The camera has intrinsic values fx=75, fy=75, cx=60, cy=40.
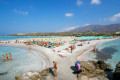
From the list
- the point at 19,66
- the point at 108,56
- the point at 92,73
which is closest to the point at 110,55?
the point at 108,56

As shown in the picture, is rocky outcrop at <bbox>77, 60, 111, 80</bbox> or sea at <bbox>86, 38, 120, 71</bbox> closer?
rocky outcrop at <bbox>77, 60, 111, 80</bbox>

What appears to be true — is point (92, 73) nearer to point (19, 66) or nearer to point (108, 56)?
point (19, 66)

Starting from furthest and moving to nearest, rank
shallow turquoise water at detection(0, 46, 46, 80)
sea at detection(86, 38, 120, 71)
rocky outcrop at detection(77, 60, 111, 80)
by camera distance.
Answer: sea at detection(86, 38, 120, 71) → shallow turquoise water at detection(0, 46, 46, 80) → rocky outcrop at detection(77, 60, 111, 80)

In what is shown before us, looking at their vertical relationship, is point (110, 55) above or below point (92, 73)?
below

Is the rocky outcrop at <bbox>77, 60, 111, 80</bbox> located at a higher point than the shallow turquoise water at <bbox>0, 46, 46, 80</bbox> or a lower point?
higher

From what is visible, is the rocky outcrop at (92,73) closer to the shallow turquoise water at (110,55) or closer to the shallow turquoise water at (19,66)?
the shallow turquoise water at (110,55)

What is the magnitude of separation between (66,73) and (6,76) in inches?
239

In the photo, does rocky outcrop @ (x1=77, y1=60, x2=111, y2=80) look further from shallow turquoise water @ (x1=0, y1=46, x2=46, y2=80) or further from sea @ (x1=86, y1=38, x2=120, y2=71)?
shallow turquoise water @ (x1=0, y1=46, x2=46, y2=80)

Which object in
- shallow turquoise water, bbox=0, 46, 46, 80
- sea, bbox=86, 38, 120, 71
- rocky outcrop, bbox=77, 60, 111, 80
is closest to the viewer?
rocky outcrop, bbox=77, 60, 111, 80

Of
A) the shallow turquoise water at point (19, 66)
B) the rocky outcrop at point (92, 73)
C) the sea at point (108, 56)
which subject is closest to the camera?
the rocky outcrop at point (92, 73)

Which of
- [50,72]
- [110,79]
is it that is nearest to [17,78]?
[50,72]

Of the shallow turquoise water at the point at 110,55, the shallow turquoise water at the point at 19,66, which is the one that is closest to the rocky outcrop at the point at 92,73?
the shallow turquoise water at the point at 110,55

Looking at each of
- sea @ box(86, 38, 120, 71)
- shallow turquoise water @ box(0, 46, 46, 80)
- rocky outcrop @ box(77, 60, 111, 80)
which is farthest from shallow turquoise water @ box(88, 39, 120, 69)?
shallow turquoise water @ box(0, 46, 46, 80)

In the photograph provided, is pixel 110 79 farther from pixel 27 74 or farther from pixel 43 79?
pixel 27 74
